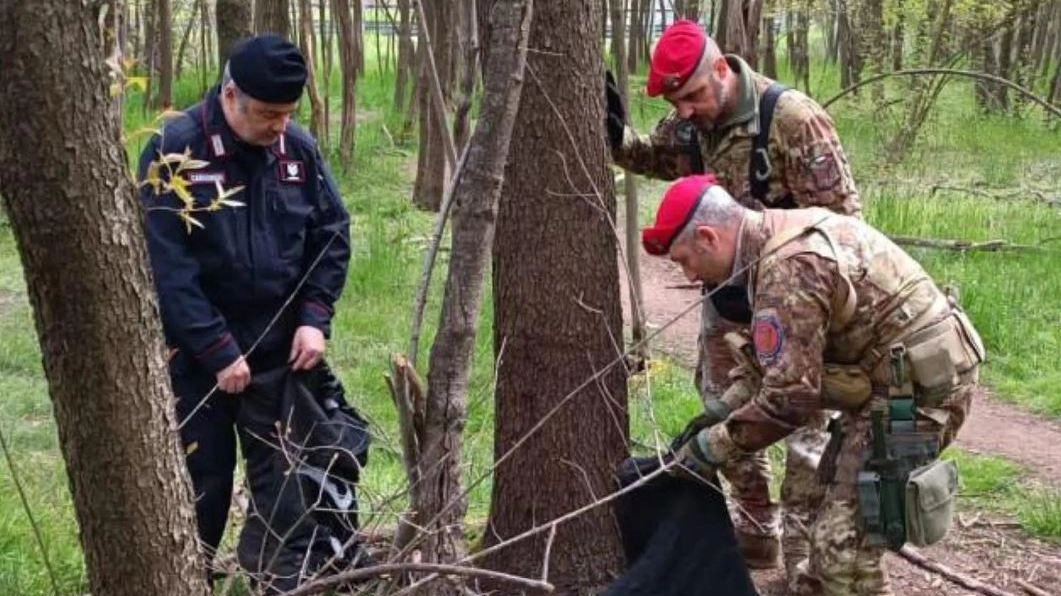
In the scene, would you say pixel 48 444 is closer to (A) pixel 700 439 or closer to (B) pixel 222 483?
(B) pixel 222 483

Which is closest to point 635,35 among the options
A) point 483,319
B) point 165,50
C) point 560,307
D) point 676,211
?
point 165,50

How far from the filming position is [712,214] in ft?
10.3

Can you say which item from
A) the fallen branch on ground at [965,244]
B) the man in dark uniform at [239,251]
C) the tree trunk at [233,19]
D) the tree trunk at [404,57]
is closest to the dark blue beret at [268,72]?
the man in dark uniform at [239,251]

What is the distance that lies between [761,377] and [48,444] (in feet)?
11.9

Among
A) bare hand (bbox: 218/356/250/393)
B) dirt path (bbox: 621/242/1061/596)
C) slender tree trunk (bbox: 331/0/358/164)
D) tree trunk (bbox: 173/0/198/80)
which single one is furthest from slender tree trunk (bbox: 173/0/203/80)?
bare hand (bbox: 218/356/250/393)

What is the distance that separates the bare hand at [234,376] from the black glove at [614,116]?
1.32 metres

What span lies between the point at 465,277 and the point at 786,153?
156cm

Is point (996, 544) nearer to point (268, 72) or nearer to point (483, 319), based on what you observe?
point (268, 72)

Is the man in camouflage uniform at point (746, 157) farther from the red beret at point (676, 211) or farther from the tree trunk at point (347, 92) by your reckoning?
the tree trunk at point (347, 92)

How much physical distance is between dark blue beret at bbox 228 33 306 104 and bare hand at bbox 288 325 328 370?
72 centimetres

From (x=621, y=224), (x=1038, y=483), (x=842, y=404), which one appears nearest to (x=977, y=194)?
(x=621, y=224)

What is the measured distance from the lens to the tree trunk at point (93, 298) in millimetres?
1810

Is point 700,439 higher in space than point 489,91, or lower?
lower

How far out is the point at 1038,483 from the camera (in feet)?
17.4
